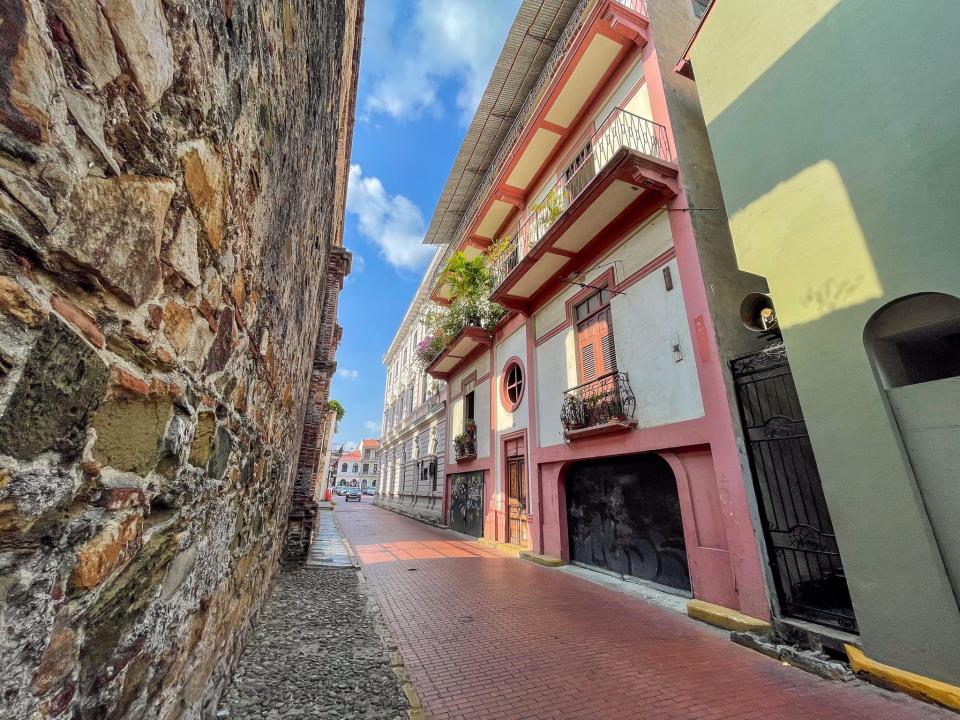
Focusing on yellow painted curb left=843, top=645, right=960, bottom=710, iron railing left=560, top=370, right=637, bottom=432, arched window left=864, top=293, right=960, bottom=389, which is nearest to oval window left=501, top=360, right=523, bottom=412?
iron railing left=560, top=370, right=637, bottom=432

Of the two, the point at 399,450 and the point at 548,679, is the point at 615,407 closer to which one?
the point at 548,679

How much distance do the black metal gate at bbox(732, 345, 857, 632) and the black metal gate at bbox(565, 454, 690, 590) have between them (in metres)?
1.53

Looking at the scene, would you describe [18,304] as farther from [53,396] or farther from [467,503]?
[467,503]

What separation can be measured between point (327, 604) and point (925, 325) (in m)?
6.85

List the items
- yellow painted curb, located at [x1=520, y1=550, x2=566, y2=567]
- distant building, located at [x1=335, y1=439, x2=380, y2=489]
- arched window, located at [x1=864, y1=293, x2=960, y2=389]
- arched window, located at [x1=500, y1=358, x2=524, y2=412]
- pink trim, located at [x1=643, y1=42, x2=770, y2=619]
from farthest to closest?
distant building, located at [x1=335, y1=439, x2=380, y2=489] → arched window, located at [x1=500, y1=358, x2=524, y2=412] → yellow painted curb, located at [x1=520, y1=550, x2=566, y2=567] → pink trim, located at [x1=643, y1=42, x2=770, y2=619] → arched window, located at [x1=864, y1=293, x2=960, y2=389]

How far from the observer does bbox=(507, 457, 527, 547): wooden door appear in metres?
10.2

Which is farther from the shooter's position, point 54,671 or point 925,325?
point 925,325

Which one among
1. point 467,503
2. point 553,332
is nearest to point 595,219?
point 553,332

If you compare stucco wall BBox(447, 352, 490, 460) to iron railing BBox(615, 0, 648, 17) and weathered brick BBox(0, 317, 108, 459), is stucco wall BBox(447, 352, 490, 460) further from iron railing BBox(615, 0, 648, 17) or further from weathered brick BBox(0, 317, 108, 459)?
weathered brick BBox(0, 317, 108, 459)

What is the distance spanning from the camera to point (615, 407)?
719 centimetres

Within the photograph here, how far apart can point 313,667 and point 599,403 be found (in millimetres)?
5808

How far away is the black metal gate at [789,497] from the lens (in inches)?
173

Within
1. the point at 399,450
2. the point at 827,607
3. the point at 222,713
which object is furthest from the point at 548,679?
the point at 399,450

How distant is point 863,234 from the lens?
403 centimetres
